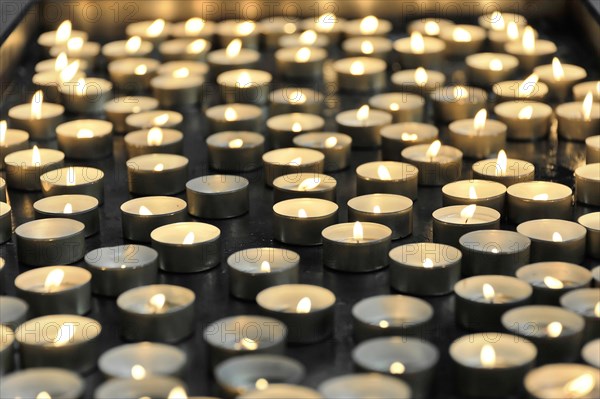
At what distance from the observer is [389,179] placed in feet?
6.33

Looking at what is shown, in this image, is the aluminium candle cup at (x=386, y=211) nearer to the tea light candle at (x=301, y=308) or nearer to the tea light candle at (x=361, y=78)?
the tea light candle at (x=301, y=308)

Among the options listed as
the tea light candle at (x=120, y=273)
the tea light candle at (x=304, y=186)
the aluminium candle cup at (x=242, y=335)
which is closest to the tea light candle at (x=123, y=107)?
the tea light candle at (x=304, y=186)

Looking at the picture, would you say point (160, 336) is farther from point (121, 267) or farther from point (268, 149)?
point (268, 149)

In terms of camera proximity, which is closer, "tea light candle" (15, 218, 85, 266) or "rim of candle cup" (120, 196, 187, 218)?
"tea light candle" (15, 218, 85, 266)

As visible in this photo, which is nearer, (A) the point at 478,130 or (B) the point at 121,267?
(B) the point at 121,267

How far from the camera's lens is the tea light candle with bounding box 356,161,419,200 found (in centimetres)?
193

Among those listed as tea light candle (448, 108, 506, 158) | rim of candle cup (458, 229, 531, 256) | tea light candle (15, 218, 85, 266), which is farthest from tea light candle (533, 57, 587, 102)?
tea light candle (15, 218, 85, 266)

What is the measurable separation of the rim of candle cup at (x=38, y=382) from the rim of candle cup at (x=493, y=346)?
1.43ft

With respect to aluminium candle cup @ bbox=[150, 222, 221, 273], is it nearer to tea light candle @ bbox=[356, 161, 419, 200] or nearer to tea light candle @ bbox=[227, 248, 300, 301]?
tea light candle @ bbox=[227, 248, 300, 301]

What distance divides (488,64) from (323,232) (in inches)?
40.3

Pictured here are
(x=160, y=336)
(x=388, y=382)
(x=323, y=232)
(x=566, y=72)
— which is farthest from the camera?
(x=566, y=72)

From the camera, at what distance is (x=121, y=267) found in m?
1.60

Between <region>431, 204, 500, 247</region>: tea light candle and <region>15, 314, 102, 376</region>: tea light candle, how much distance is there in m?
0.55

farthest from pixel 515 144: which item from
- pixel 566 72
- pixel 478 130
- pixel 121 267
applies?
pixel 121 267
